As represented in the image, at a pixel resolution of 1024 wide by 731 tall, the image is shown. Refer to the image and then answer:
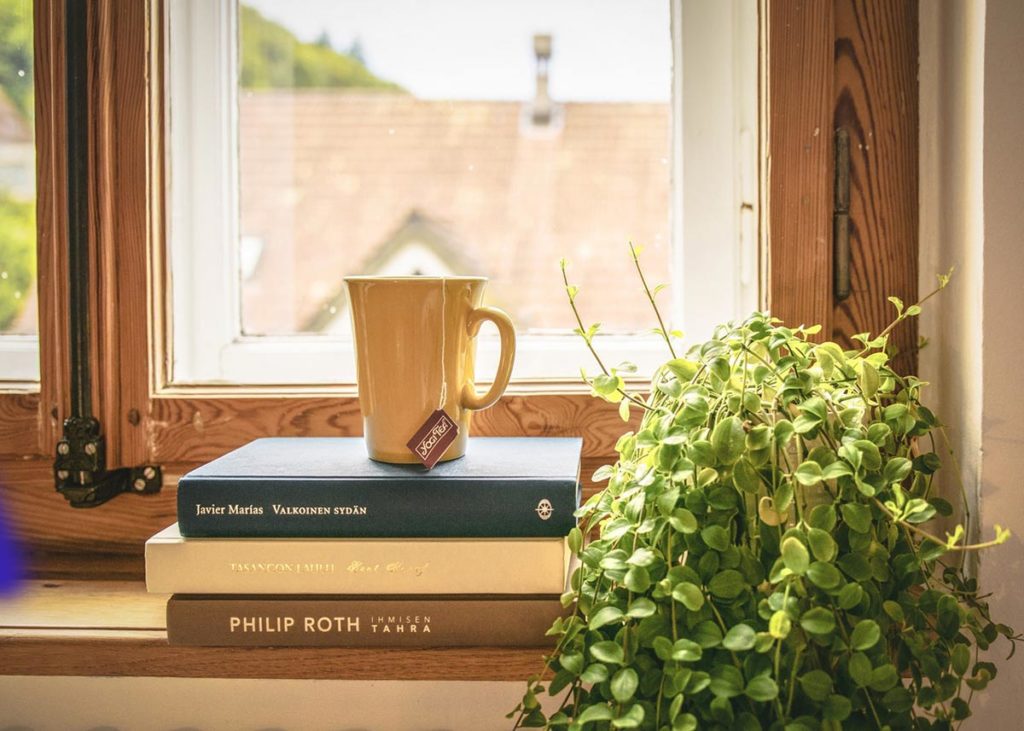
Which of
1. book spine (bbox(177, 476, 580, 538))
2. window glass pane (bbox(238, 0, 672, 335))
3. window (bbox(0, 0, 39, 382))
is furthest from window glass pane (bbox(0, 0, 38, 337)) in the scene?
book spine (bbox(177, 476, 580, 538))

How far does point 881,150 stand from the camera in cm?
98

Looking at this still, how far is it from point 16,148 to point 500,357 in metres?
0.79

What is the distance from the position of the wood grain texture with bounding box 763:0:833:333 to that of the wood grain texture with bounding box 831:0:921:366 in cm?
3

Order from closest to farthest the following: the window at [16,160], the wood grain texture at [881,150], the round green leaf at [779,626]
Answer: the round green leaf at [779,626]
the wood grain texture at [881,150]
the window at [16,160]

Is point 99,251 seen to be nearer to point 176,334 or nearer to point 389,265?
point 176,334

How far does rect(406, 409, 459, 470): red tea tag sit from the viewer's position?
87 centimetres

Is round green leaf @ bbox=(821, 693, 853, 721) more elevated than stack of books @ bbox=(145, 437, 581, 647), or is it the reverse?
stack of books @ bbox=(145, 437, 581, 647)

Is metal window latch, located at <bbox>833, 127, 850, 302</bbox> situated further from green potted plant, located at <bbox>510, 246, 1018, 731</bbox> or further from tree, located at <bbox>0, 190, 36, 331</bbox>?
tree, located at <bbox>0, 190, 36, 331</bbox>

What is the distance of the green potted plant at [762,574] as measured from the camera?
63 cm

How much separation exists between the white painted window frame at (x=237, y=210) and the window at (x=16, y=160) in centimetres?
22

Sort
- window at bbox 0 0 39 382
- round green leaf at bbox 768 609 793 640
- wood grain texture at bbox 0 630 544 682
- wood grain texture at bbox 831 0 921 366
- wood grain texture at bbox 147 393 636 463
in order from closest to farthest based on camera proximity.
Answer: round green leaf at bbox 768 609 793 640
wood grain texture at bbox 0 630 544 682
wood grain texture at bbox 831 0 921 366
wood grain texture at bbox 147 393 636 463
window at bbox 0 0 39 382

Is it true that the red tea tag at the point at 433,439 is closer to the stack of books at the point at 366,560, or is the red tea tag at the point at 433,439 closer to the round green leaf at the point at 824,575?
the stack of books at the point at 366,560

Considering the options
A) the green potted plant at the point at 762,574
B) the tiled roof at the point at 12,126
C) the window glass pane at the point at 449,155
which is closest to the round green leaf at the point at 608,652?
the green potted plant at the point at 762,574

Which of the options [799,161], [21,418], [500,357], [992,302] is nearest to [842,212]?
[799,161]
